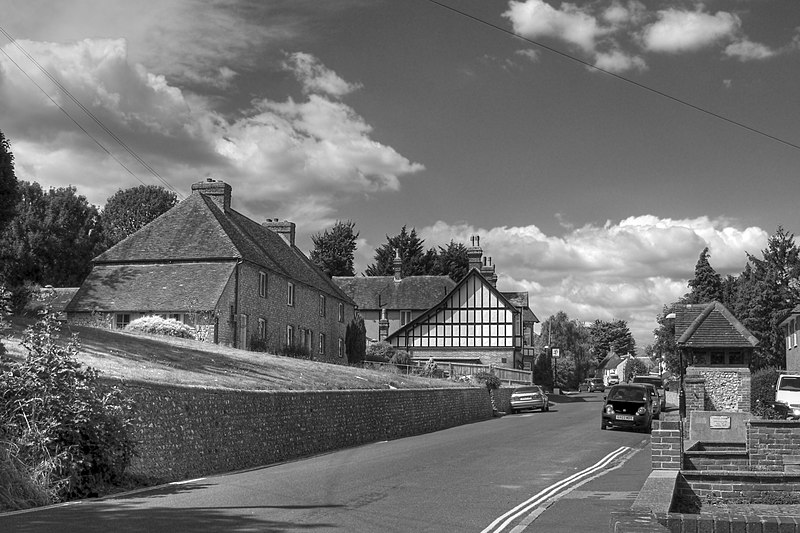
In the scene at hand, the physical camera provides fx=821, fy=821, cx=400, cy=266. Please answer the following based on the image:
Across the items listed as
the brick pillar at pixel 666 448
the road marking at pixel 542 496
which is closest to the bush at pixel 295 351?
the road marking at pixel 542 496

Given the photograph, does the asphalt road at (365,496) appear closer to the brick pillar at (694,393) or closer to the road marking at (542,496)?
the road marking at (542,496)

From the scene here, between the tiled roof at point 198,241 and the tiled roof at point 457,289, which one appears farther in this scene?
the tiled roof at point 457,289

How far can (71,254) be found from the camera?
65438mm

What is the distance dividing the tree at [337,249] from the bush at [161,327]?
56532 millimetres

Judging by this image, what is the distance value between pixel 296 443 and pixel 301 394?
127cm

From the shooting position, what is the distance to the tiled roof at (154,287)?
3609cm

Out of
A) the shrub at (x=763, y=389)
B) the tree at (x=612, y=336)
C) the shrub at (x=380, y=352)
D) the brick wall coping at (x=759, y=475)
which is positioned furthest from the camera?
the tree at (x=612, y=336)

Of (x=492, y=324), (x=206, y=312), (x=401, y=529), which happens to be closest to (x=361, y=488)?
(x=401, y=529)

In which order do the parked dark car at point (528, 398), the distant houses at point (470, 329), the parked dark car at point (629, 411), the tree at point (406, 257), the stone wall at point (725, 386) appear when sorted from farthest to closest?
the tree at point (406, 257), the distant houses at point (470, 329), the parked dark car at point (528, 398), the stone wall at point (725, 386), the parked dark car at point (629, 411)

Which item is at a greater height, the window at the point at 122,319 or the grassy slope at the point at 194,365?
the window at the point at 122,319

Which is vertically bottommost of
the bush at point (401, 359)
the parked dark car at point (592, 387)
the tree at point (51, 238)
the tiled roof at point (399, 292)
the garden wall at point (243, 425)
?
the parked dark car at point (592, 387)

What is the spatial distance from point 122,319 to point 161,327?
4.12 meters

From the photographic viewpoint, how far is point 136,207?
7488 centimetres

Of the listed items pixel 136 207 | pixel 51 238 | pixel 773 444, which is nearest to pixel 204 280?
pixel 773 444
